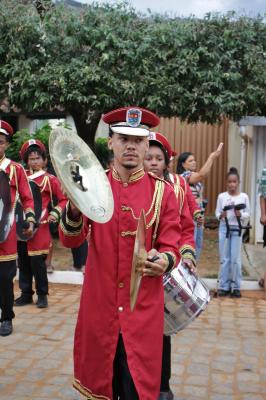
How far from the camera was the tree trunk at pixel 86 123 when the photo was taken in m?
9.52

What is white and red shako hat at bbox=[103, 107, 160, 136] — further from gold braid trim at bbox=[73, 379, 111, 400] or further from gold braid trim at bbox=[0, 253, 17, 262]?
gold braid trim at bbox=[0, 253, 17, 262]

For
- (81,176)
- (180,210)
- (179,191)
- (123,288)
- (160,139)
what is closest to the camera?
(81,176)

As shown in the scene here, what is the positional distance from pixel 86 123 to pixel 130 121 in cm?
707

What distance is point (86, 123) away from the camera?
32.6 feet

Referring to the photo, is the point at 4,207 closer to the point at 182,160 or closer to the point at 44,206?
the point at 44,206

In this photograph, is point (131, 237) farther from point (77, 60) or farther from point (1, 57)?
point (1, 57)

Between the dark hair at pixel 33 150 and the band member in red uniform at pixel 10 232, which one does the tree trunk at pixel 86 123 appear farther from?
the band member in red uniform at pixel 10 232

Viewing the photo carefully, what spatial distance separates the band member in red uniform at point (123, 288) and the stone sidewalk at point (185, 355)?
1.30 m

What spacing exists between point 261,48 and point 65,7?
3235mm

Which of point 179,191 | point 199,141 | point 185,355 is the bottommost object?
point 185,355

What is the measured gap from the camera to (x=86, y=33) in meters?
8.57

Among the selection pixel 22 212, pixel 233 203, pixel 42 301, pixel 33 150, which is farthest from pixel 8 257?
pixel 233 203

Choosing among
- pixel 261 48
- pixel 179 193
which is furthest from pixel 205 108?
pixel 179 193

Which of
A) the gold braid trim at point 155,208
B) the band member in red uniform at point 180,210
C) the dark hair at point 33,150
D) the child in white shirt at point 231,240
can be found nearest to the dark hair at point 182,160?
the child in white shirt at point 231,240
